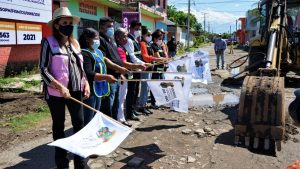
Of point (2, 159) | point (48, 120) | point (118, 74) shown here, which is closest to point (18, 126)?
point (48, 120)

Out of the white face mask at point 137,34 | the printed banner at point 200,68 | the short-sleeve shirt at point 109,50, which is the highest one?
the white face mask at point 137,34

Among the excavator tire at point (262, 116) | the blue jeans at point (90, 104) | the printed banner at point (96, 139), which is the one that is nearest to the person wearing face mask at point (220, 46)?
the excavator tire at point (262, 116)

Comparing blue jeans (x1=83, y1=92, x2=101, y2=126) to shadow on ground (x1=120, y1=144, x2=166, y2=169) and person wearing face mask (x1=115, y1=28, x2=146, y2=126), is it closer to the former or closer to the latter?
shadow on ground (x1=120, y1=144, x2=166, y2=169)

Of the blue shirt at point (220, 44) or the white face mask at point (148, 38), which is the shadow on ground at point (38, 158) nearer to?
the white face mask at point (148, 38)

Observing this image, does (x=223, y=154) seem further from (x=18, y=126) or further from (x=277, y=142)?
(x=18, y=126)

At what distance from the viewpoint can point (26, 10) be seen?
12664 mm

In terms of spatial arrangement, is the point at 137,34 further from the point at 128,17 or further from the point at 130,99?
the point at 128,17

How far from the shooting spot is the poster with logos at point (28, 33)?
12.5 meters

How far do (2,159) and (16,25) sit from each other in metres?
8.42

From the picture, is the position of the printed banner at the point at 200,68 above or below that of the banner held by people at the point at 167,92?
above

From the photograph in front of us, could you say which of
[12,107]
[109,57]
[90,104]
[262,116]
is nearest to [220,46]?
[12,107]

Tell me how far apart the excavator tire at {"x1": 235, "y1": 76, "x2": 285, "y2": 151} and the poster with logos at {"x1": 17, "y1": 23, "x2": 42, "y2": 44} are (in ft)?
32.0

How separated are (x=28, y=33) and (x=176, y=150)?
948 centimetres

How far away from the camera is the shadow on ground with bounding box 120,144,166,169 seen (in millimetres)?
4652
